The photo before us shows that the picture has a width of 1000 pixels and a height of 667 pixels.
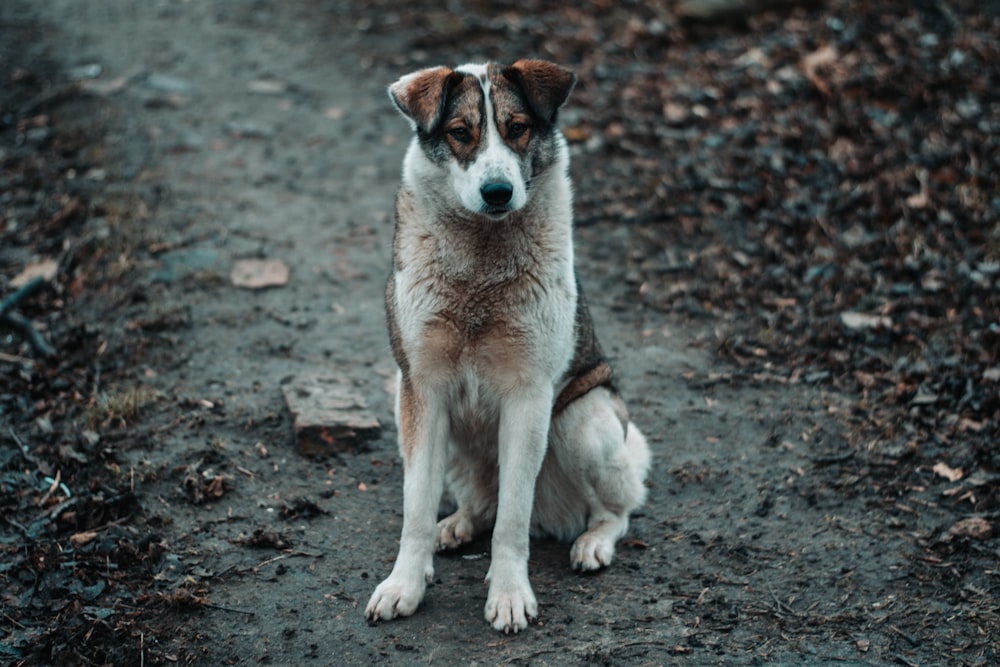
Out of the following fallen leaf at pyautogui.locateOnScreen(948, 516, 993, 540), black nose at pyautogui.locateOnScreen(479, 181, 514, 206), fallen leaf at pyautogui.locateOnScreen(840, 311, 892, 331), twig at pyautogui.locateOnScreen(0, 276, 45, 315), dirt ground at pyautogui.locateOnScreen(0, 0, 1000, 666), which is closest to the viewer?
black nose at pyautogui.locateOnScreen(479, 181, 514, 206)

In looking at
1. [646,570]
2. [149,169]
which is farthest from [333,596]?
[149,169]

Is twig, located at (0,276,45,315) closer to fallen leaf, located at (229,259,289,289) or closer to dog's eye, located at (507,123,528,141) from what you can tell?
fallen leaf, located at (229,259,289,289)

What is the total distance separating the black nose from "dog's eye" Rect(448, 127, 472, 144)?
29 cm

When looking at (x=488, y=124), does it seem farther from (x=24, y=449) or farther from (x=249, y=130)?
(x=249, y=130)

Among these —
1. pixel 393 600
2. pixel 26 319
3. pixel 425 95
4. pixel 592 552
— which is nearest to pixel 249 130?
pixel 26 319

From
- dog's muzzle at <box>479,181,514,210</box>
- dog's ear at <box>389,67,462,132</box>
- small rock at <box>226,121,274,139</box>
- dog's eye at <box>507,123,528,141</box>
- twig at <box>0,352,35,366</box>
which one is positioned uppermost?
dog's ear at <box>389,67,462,132</box>

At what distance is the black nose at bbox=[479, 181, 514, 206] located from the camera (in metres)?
4.22

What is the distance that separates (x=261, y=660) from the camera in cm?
411

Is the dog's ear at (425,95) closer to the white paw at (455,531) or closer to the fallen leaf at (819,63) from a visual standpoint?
the white paw at (455,531)

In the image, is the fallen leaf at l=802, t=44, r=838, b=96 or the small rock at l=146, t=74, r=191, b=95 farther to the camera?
the small rock at l=146, t=74, r=191, b=95

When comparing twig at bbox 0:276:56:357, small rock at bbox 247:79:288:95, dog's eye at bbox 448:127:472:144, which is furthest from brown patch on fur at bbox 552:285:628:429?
small rock at bbox 247:79:288:95

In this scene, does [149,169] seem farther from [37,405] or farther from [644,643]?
[644,643]

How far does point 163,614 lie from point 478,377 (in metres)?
1.78

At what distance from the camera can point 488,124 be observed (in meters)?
4.37
